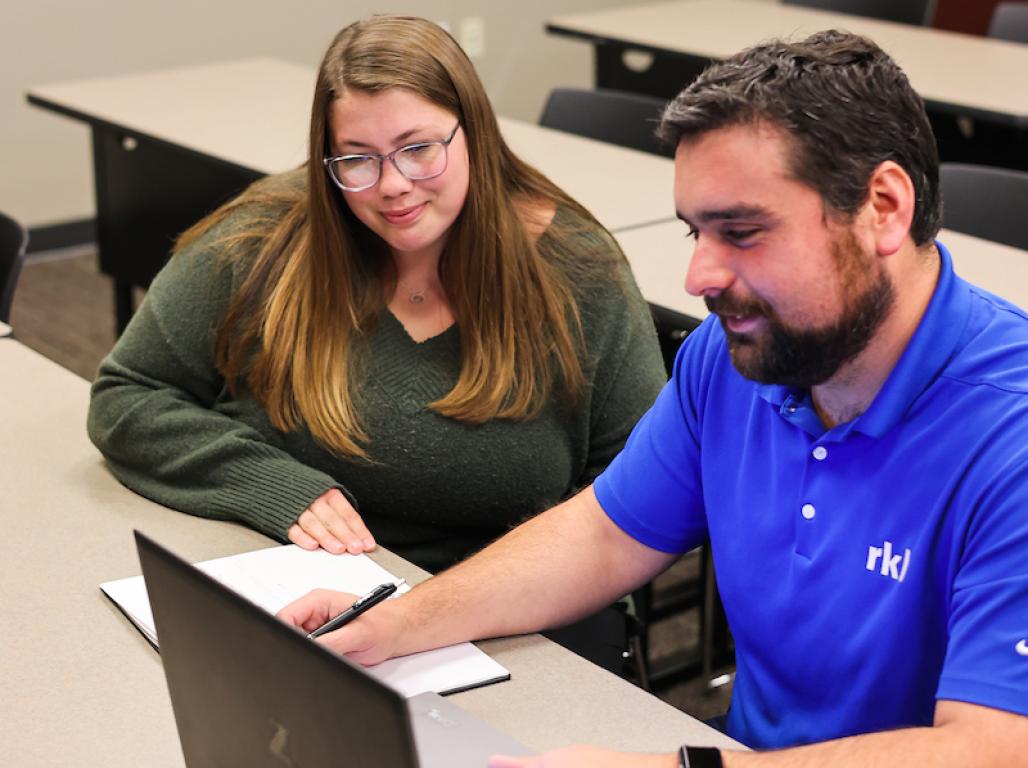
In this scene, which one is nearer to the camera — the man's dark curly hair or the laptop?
the laptop

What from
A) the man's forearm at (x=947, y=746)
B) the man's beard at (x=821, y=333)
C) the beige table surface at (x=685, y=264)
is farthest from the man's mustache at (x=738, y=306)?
the beige table surface at (x=685, y=264)

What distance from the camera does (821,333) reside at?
3.97 feet

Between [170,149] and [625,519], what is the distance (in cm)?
190

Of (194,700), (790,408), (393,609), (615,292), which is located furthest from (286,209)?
(194,700)

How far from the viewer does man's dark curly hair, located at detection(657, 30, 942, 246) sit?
1173mm

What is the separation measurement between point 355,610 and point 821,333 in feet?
1.75

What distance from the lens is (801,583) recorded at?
1.33 meters

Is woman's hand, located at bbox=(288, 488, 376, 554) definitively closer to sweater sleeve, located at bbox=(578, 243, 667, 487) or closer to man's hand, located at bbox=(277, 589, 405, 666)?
man's hand, located at bbox=(277, 589, 405, 666)

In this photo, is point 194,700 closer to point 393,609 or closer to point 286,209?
point 393,609

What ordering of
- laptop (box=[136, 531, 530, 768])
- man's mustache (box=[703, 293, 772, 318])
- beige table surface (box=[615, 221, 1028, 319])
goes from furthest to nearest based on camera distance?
beige table surface (box=[615, 221, 1028, 319]), man's mustache (box=[703, 293, 772, 318]), laptop (box=[136, 531, 530, 768])

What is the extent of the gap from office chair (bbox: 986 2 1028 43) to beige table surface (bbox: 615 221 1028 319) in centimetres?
175

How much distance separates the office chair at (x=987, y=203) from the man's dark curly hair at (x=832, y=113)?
1.42m

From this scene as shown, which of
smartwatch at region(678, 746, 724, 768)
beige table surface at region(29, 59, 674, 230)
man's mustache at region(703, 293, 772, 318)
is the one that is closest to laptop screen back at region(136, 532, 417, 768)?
smartwatch at region(678, 746, 724, 768)

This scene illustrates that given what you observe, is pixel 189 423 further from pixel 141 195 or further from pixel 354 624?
pixel 141 195
